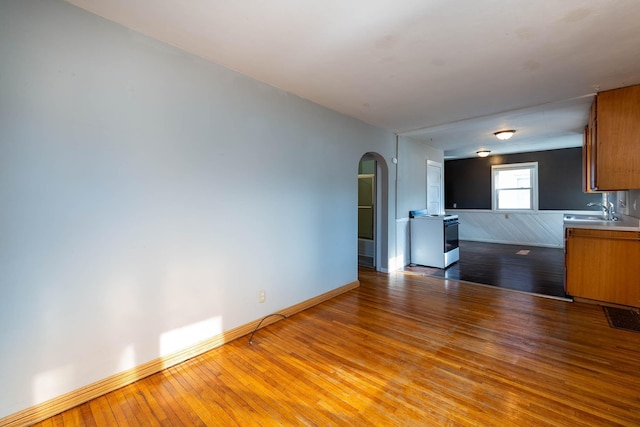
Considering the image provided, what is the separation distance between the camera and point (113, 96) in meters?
1.94

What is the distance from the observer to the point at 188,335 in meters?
2.35

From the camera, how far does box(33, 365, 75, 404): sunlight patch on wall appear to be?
168cm

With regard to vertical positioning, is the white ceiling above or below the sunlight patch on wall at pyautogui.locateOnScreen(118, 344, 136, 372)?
above

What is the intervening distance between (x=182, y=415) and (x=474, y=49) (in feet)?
10.9

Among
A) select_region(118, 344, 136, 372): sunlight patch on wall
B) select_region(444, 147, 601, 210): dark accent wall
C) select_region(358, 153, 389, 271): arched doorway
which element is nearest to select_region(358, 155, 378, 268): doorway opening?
select_region(358, 153, 389, 271): arched doorway

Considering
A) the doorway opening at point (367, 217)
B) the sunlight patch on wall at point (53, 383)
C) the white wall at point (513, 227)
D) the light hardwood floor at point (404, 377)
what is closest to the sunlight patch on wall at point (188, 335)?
the light hardwood floor at point (404, 377)

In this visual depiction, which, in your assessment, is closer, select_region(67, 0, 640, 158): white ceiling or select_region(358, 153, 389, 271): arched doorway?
select_region(67, 0, 640, 158): white ceiling

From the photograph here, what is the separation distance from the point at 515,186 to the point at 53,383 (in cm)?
936

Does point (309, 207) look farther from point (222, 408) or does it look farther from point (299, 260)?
point (222, 408)

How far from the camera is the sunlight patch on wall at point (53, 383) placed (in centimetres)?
168

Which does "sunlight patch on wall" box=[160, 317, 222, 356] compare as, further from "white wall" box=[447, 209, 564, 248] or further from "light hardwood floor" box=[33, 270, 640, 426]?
"white wall" box=[447, 209, 564, 248]

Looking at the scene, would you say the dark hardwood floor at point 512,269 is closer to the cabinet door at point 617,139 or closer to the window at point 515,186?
the window at point 515,186

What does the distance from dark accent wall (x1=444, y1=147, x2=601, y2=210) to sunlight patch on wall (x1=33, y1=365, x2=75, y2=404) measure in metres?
9.03

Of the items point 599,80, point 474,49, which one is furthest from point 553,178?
point 474,49
